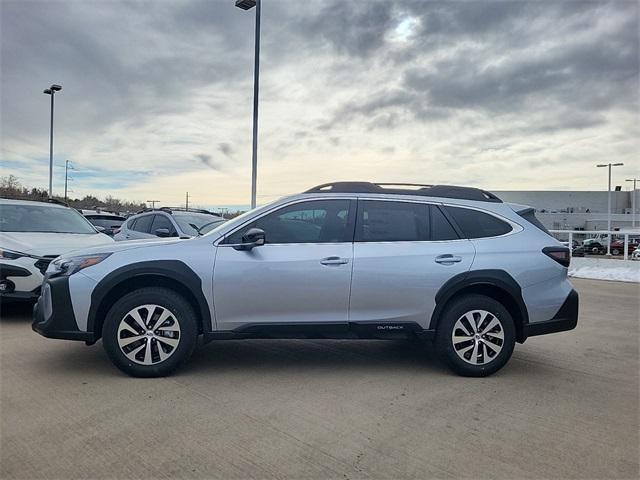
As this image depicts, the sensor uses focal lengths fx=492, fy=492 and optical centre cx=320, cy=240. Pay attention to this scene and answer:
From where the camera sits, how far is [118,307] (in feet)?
→ 14.2

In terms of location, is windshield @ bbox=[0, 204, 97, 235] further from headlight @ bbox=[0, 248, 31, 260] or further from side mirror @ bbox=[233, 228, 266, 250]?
side mirror @ bbox=[233, 228, 266, 250]

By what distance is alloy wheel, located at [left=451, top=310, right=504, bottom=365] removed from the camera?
4.60 metres

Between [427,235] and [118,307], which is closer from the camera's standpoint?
[118,307]

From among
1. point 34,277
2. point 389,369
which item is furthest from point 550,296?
point 34,277

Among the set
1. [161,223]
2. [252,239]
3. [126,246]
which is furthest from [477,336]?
[161,223]

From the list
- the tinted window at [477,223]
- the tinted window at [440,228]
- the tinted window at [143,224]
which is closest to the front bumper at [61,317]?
the tinted window at [440,228]

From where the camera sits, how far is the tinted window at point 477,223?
4836 mm

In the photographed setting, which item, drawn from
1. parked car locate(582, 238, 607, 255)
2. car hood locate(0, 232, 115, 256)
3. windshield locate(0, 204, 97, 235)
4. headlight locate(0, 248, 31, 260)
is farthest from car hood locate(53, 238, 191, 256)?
parked car locate(582, 238, 607, 255)

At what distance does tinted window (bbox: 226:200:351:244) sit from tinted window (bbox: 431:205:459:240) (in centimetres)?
85

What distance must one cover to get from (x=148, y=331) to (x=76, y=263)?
37.0 inches

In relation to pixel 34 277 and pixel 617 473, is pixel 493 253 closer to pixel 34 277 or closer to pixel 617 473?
pixel 617 473

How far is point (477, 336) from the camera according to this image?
181 inches

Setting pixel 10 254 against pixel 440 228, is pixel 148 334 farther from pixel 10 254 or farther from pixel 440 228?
pixel 10 254

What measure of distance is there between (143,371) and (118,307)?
61 centimetres
